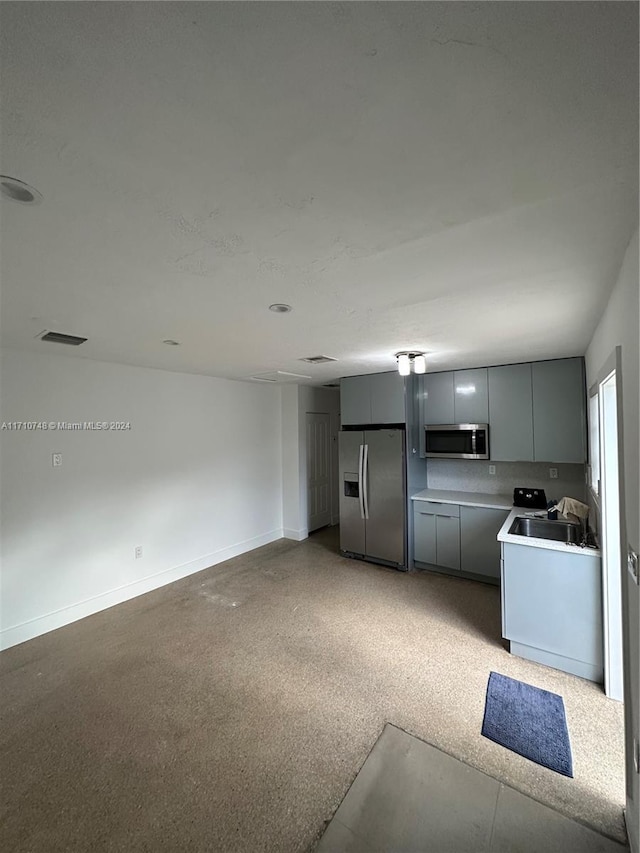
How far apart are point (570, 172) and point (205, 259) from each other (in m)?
1.19

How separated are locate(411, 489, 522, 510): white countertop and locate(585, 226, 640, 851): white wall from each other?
7.25ft

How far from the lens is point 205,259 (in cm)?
140

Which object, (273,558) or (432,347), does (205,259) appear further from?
(273,558)

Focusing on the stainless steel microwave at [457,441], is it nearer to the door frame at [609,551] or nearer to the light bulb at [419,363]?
the light bulb at [419,363]

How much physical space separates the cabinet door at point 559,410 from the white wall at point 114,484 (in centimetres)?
345

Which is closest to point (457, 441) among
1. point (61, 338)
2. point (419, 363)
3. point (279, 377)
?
point (419, 363)

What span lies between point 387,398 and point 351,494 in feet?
4.26

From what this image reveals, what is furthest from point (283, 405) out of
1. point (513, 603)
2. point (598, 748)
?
point (598, 748)

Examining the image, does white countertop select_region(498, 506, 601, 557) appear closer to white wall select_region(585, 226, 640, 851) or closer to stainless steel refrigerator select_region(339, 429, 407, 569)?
white wall select_region(585, 226, 640, 851)

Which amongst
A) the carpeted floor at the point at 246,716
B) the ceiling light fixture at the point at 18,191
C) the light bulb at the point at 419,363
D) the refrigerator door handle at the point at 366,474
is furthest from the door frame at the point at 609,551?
the ceiling light fixture at the point at 18,191

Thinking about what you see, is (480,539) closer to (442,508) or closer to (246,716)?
(442,508)

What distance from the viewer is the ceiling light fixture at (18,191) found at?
0.96 m

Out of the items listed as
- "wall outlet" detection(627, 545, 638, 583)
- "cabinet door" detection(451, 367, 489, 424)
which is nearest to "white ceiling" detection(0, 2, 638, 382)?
"wall outlet" detection(627, 545, 638, 583)

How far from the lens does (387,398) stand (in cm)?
427
